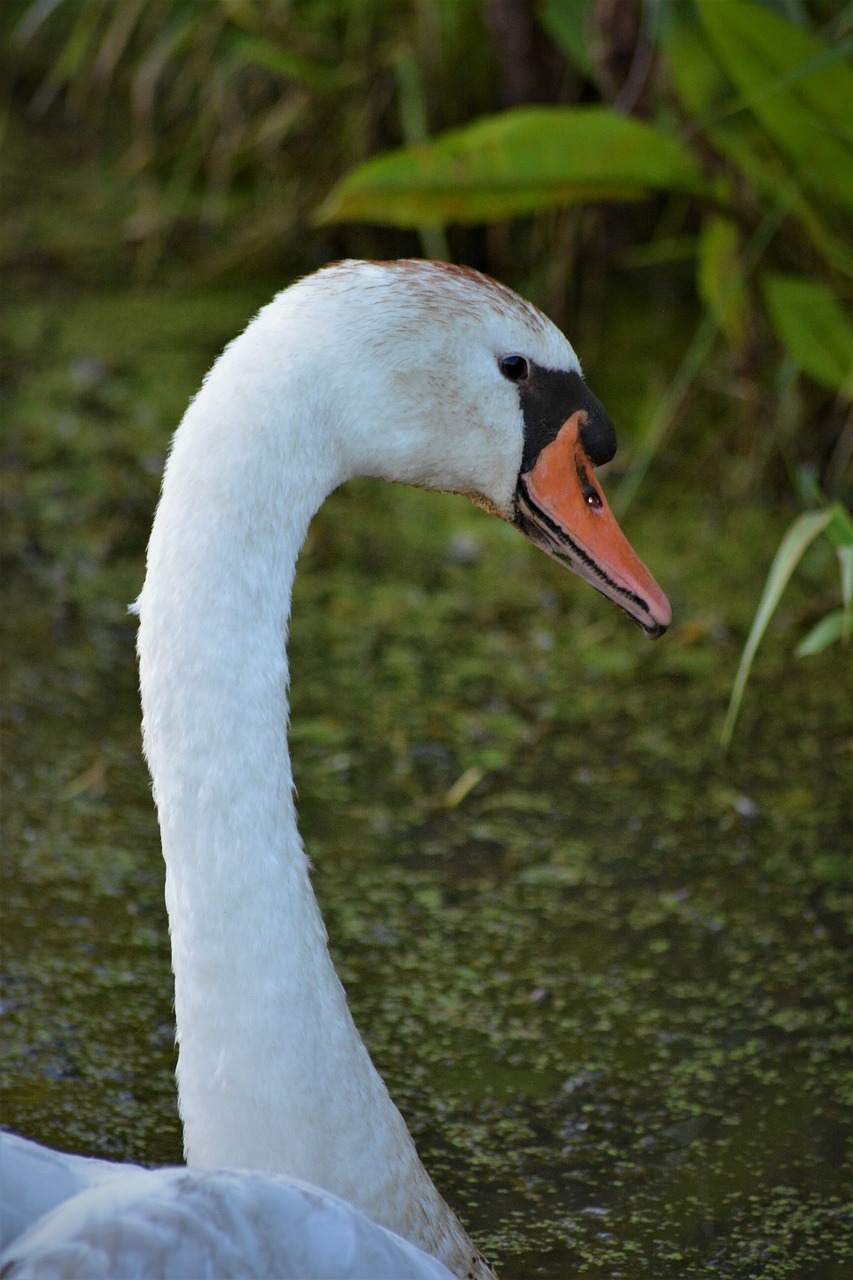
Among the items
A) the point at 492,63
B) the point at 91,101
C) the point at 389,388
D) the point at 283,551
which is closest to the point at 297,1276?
the point at 283,551

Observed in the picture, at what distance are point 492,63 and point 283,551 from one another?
3059 mm

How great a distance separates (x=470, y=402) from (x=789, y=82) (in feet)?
4.47

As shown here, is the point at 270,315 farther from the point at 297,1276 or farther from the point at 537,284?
the point at 537,284

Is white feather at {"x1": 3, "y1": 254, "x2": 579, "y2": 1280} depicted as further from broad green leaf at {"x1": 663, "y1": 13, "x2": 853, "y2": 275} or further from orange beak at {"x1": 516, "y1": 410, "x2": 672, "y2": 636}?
broad green leaf at {"x1": 663, "y1": 13, "x2": 853, "y2": 275}

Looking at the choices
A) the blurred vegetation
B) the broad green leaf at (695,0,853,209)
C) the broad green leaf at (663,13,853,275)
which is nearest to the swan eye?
the blurred vegetation

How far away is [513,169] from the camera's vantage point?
305 cm

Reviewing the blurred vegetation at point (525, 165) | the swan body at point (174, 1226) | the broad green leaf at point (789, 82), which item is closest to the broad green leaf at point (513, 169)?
the blurred vegetation at point (525, 165)

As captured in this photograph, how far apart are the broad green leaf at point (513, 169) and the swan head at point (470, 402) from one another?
1.32 m

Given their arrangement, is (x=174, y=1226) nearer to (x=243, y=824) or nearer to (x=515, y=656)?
(x=243, y=824)

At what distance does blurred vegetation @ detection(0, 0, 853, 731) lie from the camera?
3061mm

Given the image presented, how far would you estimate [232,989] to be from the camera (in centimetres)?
154

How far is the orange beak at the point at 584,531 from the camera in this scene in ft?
6.13

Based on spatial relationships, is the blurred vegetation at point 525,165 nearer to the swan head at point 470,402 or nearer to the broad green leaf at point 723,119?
the broad green leaf at point 723,119

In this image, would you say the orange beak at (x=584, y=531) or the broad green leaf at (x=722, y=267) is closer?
the orange beak at (x=584, y=531)
